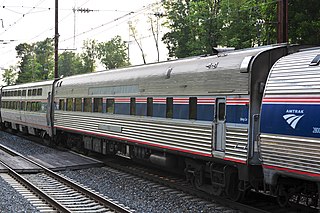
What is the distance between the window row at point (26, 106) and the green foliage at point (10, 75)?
2846 inches

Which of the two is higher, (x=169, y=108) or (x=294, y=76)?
(x=294, y=76)

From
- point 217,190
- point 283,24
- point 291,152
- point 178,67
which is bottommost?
point 217,190

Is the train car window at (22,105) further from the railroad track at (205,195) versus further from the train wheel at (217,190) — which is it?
the train wheel at (217,190)

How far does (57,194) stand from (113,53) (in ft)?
275

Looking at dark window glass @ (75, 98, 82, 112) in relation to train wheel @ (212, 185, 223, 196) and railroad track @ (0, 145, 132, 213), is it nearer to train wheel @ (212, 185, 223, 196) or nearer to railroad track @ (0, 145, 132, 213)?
railroad track @ (0, 145, 132, 213)

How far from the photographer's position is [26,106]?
26.5 meters

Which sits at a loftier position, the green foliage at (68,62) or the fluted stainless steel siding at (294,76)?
the green foliage at (68,62)

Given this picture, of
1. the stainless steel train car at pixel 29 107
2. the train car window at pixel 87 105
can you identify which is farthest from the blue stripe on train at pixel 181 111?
the stainless steel train car at pixel 29 107

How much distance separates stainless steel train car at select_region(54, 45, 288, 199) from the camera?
921cm

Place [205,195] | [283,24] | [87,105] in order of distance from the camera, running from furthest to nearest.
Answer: [87,105] → [283,24] → [205,195]

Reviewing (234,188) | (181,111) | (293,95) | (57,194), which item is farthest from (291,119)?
(57,194)

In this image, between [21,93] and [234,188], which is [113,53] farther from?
[234,188]

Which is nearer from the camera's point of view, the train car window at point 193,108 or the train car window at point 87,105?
the train car window at point 193,108

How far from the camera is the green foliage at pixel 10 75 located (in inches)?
4011
